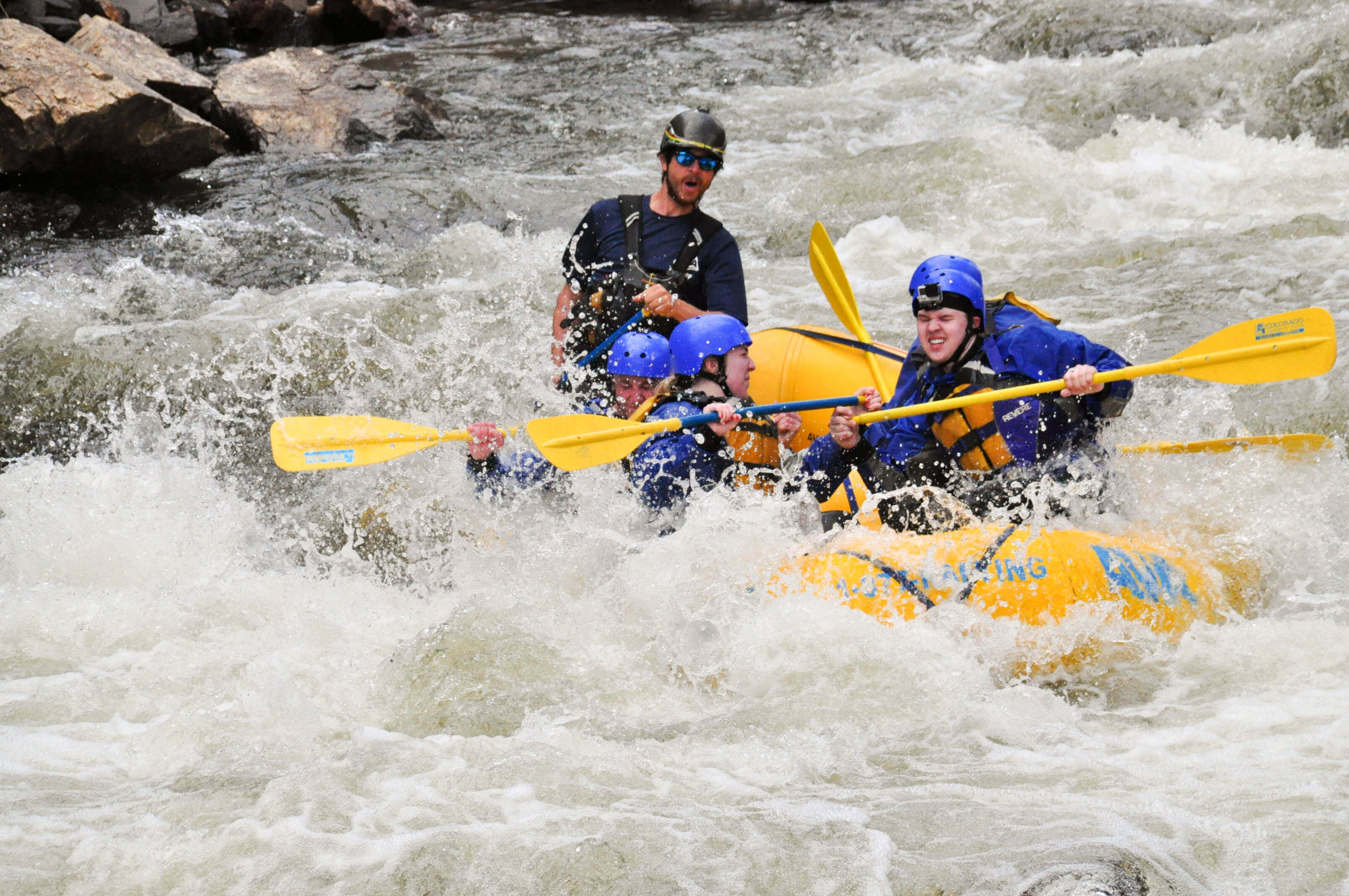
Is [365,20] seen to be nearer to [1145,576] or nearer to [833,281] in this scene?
[833,281]

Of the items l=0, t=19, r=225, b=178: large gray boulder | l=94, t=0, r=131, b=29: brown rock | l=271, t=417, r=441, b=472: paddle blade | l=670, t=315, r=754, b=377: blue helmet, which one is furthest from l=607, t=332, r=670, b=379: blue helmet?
l=94, t=0, r=131, b=29: brown rock

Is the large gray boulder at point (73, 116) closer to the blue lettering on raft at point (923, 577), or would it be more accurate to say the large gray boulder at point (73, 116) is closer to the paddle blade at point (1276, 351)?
the blue lettering on raft at point (923, 577)

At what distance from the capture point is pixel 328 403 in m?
6.01

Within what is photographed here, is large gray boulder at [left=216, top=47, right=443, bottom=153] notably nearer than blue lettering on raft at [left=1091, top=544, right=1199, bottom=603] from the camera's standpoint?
No

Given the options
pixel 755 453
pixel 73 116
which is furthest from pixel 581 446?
pixel 73 116

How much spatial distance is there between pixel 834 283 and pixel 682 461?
60.0 inches

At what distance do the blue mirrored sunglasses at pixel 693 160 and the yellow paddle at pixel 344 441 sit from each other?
1.26 metres

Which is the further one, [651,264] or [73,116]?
[73,116]

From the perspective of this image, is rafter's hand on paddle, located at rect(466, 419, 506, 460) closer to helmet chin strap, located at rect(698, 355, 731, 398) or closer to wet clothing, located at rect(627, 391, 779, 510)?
wet clothing, located at rect(627, 391, 779, 510)

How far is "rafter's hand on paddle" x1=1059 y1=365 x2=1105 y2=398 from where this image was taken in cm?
364

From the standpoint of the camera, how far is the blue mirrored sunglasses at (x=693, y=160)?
15.5 ft

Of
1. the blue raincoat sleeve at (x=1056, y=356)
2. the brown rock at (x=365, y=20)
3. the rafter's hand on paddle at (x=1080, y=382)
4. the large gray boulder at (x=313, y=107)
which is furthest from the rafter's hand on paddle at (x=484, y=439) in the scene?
the brown rock at (x=365, y=20)

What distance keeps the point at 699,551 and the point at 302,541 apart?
205 centimetres

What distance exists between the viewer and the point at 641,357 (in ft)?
14.1
